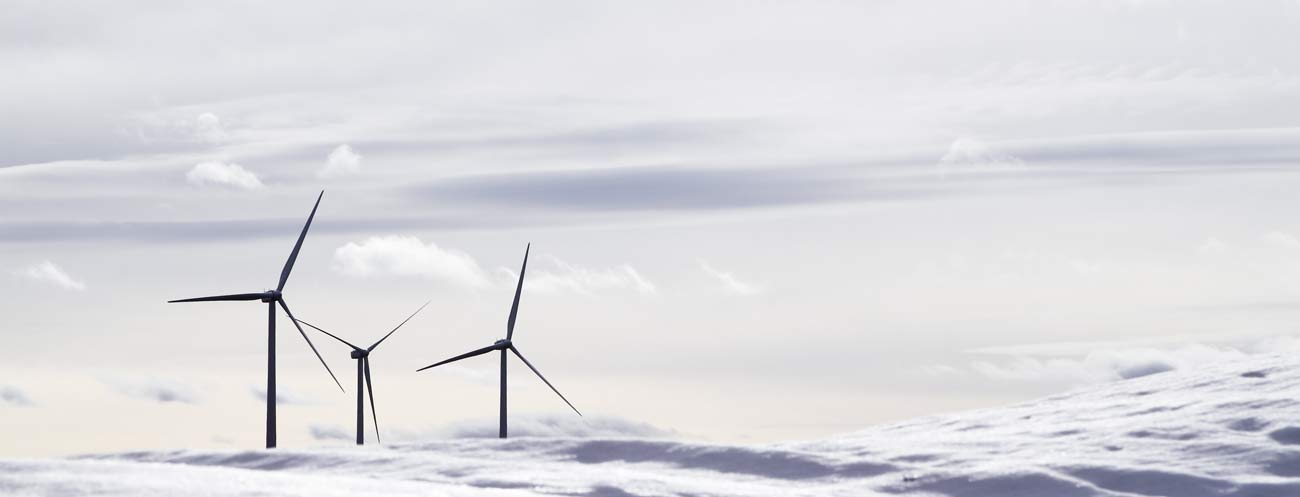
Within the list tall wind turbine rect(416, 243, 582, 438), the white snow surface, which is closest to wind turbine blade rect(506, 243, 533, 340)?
tall wind turbine rect(416, 243, 582, 438)

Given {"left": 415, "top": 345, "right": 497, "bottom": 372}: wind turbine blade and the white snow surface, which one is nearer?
the white snow surface

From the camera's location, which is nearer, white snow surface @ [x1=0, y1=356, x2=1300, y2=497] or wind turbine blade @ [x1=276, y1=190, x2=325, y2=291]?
white snow surface @ [x1=0, y1=356, x2=1300, y2=497]

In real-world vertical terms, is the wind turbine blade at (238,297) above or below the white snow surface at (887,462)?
above

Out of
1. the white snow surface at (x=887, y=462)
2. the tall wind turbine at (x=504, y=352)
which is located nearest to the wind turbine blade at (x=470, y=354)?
the tall wind turbine at (x=504, y=352)

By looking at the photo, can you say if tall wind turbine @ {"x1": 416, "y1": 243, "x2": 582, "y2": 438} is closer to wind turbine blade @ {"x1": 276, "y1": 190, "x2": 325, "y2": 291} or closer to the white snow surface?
wind turbine blade @ {"x1": 276, "y1": 190, "x2": 325, "y2": 291}

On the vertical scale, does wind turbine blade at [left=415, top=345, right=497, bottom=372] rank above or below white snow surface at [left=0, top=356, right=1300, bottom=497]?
above

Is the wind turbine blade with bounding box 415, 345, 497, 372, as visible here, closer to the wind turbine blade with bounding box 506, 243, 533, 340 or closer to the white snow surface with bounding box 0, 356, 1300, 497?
the wind turbine blade with bounding box 506, 243, 533, 340

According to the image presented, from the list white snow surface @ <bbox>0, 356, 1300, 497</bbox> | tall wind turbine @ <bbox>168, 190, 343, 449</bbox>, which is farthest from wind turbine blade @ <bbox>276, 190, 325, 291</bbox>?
white snow surface @ <bbox>0, 356, 1300, 497</bbox>

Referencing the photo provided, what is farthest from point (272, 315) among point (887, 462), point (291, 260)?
point (887, 462)

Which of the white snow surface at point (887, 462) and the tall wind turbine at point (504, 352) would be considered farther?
the tall wind turbine at point (504, 352)

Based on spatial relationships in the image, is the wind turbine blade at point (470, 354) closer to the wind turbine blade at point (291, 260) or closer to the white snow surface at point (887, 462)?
the wind turbine blade at point (291, 260)

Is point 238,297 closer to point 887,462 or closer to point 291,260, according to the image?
point 291,260

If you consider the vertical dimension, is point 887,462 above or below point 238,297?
below

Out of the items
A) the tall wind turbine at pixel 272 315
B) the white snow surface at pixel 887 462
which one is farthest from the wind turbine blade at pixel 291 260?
the white snow surface at pixel 887 462
